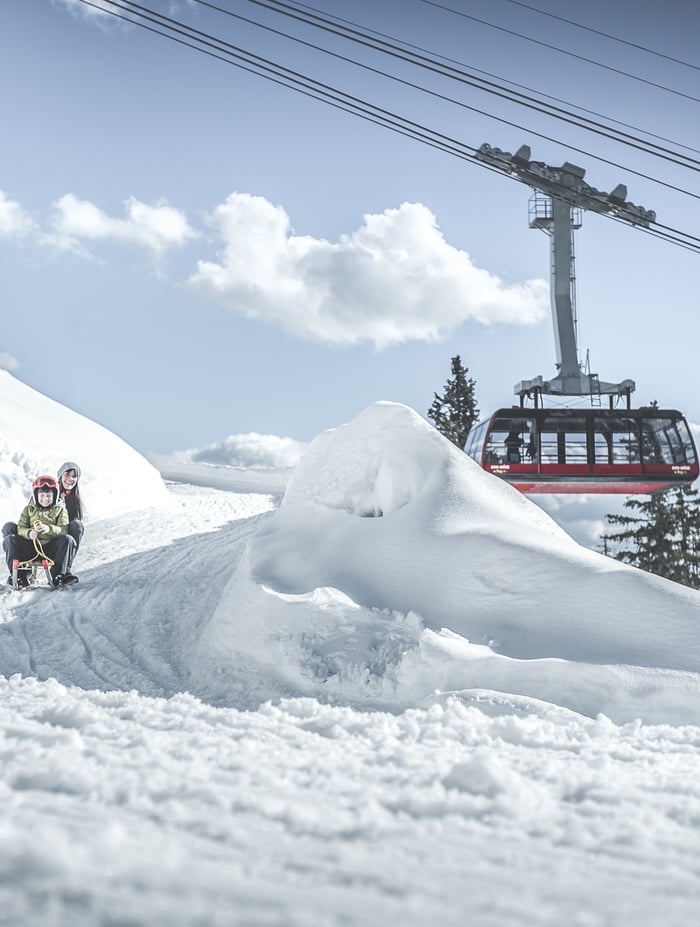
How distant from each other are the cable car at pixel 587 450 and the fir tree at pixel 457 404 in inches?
934

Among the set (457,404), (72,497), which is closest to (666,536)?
(457,404)

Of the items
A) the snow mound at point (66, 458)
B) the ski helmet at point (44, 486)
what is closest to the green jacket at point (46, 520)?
the ski helmet at point (44, 486)

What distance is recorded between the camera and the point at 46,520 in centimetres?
1071

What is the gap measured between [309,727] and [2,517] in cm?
1538

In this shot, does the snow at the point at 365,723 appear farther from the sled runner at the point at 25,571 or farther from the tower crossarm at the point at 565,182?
the tower crossarm at the point at 565,182

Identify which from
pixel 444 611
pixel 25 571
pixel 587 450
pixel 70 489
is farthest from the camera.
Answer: pixel 587 450

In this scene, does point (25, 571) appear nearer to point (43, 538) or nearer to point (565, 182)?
point (43, 538)

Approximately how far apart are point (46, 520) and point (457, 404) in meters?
35.3

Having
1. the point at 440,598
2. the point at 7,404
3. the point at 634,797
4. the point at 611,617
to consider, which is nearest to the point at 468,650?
the point at 440,598

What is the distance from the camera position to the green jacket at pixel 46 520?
1068 cm

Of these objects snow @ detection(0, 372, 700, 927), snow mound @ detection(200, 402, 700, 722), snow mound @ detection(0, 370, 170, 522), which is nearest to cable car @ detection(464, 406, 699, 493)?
snow @ detection(0, 372, 700, 927)

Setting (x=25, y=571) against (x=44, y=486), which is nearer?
(x=25, y=571)

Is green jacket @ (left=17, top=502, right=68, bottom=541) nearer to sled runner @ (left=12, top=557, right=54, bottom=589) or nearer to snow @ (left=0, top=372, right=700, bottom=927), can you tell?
sled runner @ (left=12, top=557, right=54, bottom=589)

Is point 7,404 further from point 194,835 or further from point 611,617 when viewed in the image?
point 194,835
